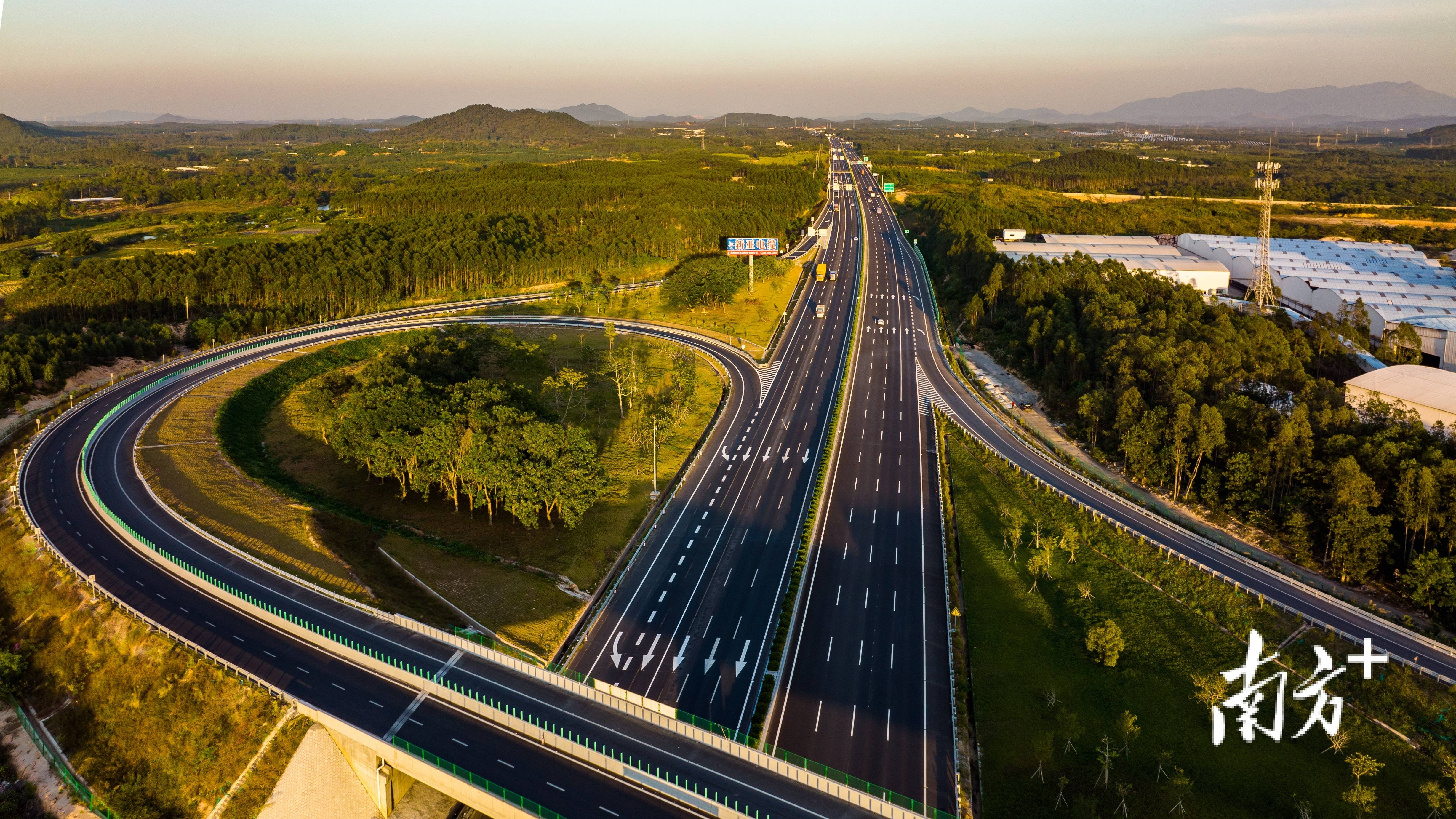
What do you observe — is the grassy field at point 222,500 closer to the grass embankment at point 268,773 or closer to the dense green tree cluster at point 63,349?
the grass embankment at point 268,773

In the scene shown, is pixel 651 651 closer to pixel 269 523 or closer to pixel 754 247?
pixel 269 523

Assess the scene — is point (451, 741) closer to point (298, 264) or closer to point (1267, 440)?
point (1267, 440)

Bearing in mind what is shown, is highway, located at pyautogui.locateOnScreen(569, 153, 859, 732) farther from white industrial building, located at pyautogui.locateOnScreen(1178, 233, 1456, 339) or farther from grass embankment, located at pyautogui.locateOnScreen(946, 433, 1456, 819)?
white industrial building, located at pyautogui.locateOnScreen(1178, 233, 1456, 339)

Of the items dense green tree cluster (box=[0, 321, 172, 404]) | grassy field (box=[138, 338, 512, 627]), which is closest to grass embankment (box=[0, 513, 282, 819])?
grassy field (box=[138, 338, 512, 627])

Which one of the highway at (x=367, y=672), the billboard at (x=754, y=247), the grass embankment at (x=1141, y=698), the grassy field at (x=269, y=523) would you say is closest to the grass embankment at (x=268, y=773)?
the highway at (x=367, y=672)

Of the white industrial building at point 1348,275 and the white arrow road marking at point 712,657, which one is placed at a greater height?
the white industrial building at point 1348,275
